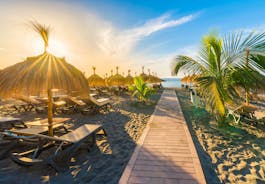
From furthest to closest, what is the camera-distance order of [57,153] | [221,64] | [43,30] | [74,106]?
1. [74,106]
2. [221,64]
3. [43,30]
4. [57,153]

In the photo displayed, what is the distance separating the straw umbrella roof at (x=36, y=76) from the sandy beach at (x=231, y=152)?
3.42 m

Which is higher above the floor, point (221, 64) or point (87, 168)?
point (221, 64)

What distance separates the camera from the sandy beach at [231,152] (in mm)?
2551

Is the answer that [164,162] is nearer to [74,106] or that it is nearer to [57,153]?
[57,153]

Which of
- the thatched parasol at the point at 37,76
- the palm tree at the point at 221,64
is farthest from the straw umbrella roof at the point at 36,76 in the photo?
the palm tree at the point at 221,64

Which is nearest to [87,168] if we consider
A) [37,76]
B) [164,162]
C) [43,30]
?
[164,162]

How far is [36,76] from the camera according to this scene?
9.57ft

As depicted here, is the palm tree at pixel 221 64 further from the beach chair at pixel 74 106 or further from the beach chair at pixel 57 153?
the beach chair at pixel 74 106

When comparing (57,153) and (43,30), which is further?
(43,30)

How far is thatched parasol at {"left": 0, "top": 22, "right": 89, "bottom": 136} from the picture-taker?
2.88 m

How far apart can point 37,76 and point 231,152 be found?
4727mm

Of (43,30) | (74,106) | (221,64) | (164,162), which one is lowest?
(164,162)

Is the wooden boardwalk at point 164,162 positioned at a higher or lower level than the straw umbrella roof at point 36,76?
lower

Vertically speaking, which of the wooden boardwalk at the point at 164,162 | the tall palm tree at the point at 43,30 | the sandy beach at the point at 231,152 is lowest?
the sandy beach at the point at 231,152
